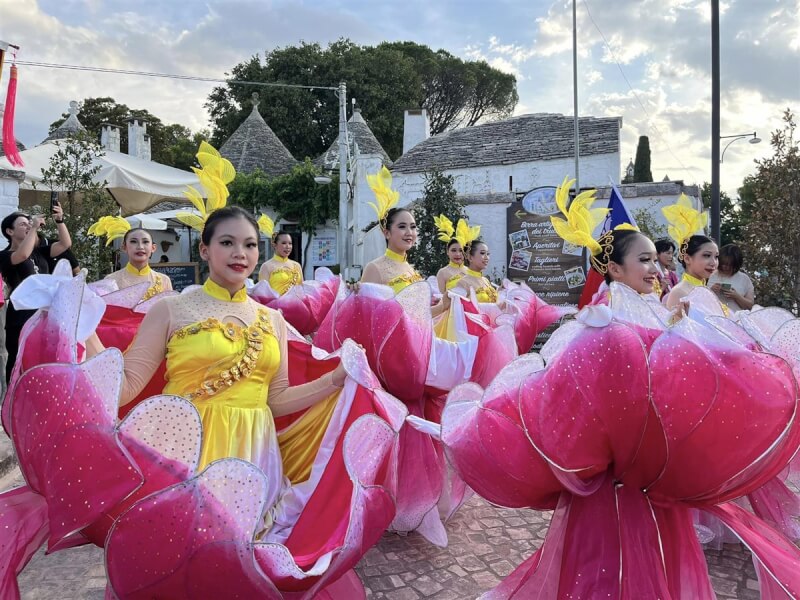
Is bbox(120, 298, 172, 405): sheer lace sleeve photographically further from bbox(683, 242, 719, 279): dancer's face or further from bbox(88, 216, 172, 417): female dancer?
bbox(683, 242, 719, 279): dancer's face

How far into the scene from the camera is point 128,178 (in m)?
9.09

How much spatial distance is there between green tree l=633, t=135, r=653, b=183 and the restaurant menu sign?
1425 cm

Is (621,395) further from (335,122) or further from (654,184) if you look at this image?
(335,122)

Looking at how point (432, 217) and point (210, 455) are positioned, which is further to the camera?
point (432, 217)

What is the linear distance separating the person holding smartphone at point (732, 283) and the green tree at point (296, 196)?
A: 17456 millimetres

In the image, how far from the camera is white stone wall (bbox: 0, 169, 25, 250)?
7.04 metres

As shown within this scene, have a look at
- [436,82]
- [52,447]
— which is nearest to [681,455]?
[52,447]

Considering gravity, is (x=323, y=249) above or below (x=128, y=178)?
below

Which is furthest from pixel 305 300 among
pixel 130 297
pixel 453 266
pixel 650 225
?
pixel 650 225

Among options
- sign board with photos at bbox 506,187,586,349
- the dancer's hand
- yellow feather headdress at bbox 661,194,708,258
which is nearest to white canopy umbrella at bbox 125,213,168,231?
sign board with photos at bbox 506,187,586,349

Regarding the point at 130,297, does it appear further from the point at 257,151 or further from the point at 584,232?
the point at 257,151

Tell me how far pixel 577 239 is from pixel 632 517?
1.22m

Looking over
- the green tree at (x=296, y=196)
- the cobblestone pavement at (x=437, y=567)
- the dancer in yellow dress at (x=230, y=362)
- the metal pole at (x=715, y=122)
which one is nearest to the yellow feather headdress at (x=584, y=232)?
the dancer in yellow dress at (x=230, y=362)

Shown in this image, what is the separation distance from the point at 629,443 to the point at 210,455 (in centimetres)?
143
